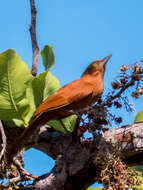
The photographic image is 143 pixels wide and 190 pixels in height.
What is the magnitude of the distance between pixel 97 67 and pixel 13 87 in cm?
58

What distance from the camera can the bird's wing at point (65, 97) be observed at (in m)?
1.71

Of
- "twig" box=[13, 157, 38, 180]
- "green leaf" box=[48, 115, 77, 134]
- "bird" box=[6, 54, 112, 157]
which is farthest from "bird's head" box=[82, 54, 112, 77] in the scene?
"twig" box=[13, 157, 38, 180]

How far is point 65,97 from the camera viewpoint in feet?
5.79

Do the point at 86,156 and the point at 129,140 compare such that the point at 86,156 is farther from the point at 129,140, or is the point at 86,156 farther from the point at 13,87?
the point at 13,87

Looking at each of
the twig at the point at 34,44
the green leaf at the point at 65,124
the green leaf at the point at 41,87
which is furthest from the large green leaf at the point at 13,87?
the twig at the point at 34,44

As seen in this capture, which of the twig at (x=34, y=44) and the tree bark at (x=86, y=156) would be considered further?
the twig at (x=34, y=44)

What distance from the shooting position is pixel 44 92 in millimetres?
2033

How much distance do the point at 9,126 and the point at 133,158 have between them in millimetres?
819

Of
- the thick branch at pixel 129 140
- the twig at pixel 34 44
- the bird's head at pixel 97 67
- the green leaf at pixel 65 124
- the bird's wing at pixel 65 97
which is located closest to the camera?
the bird's wing at pixel 65 97

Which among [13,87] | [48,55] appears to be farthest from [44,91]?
[48,55]

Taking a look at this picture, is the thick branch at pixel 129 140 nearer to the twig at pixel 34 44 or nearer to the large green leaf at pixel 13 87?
the large green leaf at pixel 13 87

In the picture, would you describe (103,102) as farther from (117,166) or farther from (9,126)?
(9,126)

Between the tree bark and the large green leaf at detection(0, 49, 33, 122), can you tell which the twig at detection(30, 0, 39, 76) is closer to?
the large green leaf at detection(0, 49, 33, 122)

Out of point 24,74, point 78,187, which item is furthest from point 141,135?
point 24,74
